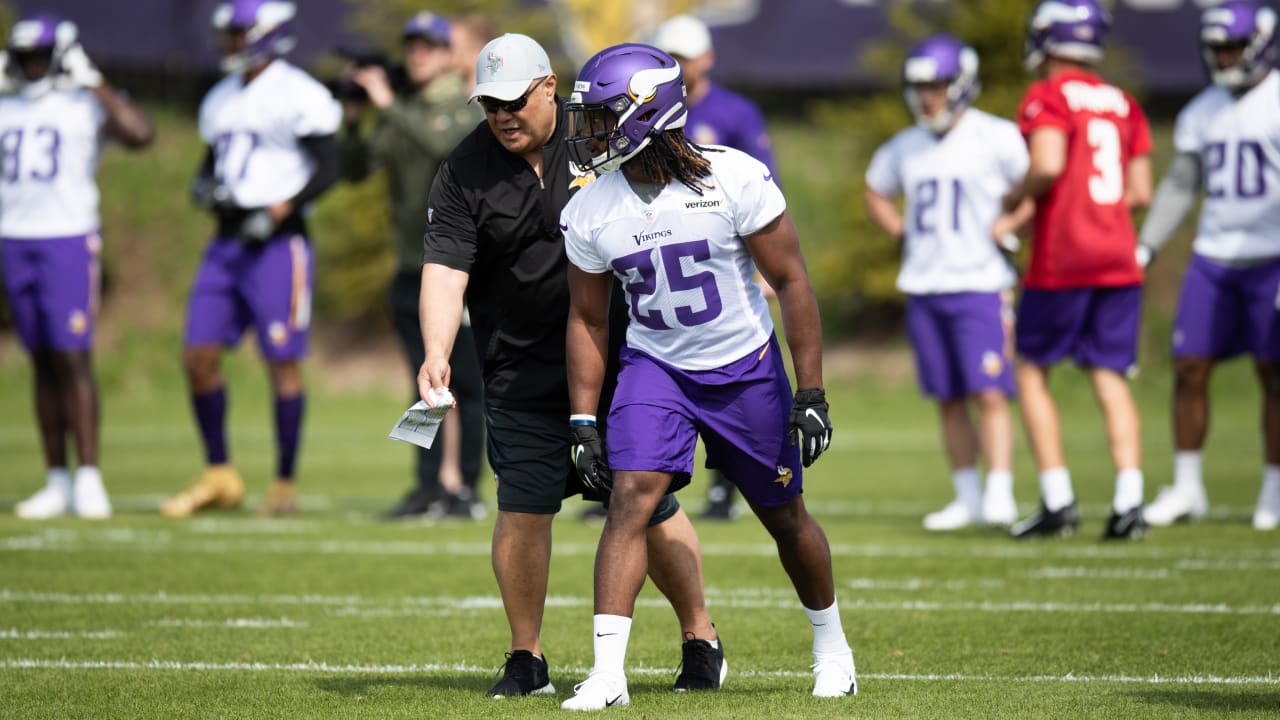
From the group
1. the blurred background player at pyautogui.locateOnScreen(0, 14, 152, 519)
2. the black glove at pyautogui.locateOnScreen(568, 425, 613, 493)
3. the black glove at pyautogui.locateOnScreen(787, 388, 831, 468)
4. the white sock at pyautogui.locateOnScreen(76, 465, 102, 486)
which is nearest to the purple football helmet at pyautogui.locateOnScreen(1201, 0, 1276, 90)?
the black glove at pyautogui.locateOnScreen(787, 388, 831, 468)

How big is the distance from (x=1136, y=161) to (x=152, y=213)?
19.6 m

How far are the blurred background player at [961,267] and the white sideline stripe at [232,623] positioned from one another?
4253mm

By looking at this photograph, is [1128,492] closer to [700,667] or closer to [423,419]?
[700,667]

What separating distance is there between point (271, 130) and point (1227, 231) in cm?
551

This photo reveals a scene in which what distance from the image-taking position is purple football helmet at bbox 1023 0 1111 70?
897cm

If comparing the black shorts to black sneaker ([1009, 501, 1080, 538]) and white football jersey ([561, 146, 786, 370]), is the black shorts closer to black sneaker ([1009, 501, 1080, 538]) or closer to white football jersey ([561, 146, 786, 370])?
white football jersey ([561, 146, 786, 370])

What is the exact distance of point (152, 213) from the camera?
26250mm

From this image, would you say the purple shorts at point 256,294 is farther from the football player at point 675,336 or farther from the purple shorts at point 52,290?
the football player at point 675,336

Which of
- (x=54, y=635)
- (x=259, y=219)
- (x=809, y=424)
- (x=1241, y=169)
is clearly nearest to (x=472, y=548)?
(x=259, y=219)

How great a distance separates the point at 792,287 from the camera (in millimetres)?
4879

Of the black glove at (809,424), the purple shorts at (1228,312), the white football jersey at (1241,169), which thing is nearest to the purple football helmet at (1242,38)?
the white football jersey at (1241,169)

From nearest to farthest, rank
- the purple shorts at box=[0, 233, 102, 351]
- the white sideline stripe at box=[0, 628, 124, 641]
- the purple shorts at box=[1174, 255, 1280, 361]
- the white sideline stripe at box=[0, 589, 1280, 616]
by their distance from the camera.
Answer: the white sideline stripe at box=[0, 628, 124, 641], the white sideline stripe at box=[0, 589, 1280, 616], the purple shorts at box=[1174, 255, 1280, 361], the purple shorts at box=[0, 233, 102, 351]

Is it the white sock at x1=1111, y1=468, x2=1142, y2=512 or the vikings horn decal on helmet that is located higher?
the vikings horn decal on helmet

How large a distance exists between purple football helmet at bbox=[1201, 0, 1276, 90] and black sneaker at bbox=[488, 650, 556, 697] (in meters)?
5.62
